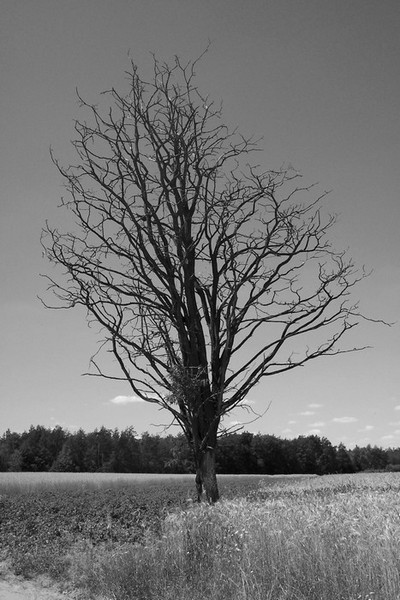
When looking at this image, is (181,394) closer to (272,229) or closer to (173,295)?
(173,295)

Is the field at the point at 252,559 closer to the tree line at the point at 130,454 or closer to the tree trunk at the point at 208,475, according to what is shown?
the tree trunk at the point at 208,475

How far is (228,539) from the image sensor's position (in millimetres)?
6070

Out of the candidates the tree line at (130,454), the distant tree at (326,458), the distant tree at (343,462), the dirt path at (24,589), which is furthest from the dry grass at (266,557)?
the distant tree at (343,462)

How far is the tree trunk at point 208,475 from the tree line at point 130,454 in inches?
2568

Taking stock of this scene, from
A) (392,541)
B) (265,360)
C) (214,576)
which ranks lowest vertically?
(214,576)

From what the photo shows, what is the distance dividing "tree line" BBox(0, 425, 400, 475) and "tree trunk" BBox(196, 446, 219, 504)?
65.2 meters

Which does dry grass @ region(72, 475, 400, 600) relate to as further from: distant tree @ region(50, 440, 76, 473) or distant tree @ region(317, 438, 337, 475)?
distant tree @ region(317, 438, 337, 475)

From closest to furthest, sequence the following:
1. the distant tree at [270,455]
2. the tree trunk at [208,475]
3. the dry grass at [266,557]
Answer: the dry grass at [266,557]
the tree trunk at [208,475]
the distant tree at [270,455]

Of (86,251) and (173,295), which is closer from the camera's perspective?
(173,295)

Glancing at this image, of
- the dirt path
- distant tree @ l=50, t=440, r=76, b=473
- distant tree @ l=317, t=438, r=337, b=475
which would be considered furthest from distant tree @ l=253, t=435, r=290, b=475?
the dirt path

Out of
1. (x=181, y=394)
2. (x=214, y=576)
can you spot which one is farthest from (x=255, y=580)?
(x=181, y=394)

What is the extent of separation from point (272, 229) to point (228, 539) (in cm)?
412

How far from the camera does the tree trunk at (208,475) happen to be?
6996 millimetres

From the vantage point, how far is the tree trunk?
700 centimetres
